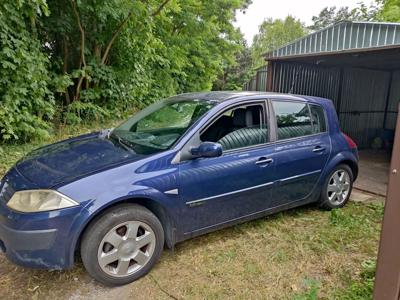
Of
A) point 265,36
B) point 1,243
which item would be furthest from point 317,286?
point 265,36

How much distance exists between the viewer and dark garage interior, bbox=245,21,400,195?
24.2ft

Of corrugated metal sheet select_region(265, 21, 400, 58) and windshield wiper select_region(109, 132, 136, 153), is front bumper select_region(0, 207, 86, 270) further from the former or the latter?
corrugated metal sheet select_region(265, 21, 400, 58)

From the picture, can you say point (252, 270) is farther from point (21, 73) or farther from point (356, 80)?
point (356, 80)

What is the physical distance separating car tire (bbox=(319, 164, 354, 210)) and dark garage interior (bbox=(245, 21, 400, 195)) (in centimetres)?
287

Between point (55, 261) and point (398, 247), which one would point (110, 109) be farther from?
point (398, 247)

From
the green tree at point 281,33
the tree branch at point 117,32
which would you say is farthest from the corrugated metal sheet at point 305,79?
the green tree at point 281,33

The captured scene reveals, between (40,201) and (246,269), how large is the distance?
1.76 meters

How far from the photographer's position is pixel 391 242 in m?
1.81

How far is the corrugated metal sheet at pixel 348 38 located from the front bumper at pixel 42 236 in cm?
679

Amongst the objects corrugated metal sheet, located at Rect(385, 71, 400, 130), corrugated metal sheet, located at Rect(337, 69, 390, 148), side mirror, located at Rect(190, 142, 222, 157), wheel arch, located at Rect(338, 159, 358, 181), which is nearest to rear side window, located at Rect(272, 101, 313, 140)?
wheel arch, located at Rect(338, 159, 358, 181)

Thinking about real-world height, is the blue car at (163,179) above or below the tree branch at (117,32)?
below

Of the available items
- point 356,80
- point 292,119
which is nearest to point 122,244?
point 292,119

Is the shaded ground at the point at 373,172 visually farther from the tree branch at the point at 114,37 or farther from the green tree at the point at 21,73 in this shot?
the green tree at the point at 21,73

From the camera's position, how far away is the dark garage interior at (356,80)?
290 inches
